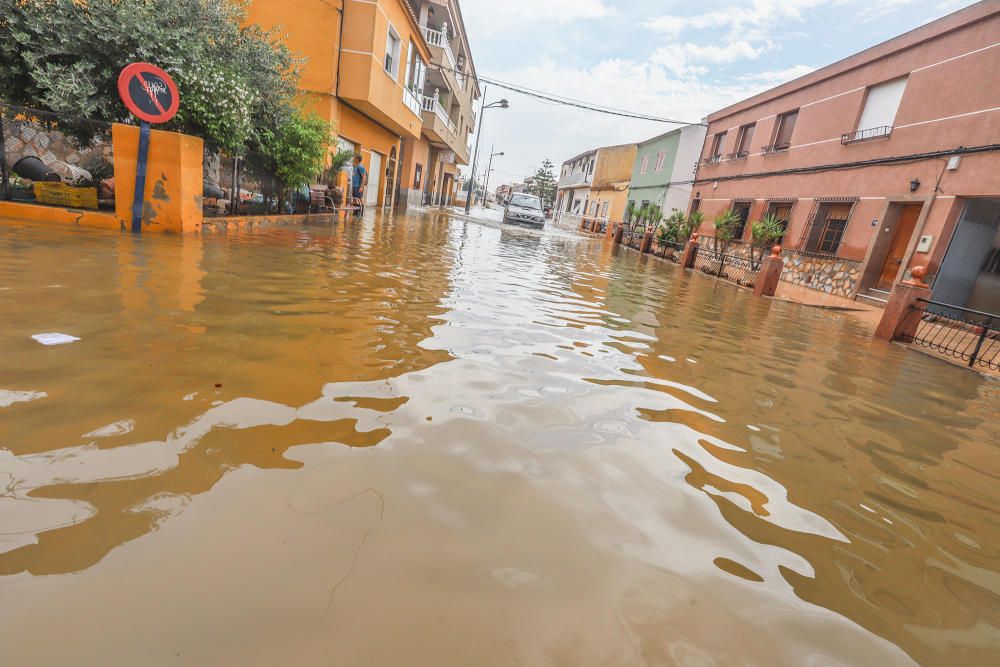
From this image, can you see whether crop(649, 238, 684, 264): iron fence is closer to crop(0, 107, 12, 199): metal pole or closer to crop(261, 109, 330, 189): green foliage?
crop(261, 109, 330, 189): green foliage

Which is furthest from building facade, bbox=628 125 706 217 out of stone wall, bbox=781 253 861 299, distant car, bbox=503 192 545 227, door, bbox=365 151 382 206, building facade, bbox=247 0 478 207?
door, bbox=365 151 382 206

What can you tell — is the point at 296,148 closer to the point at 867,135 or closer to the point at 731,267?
the point at 731,267

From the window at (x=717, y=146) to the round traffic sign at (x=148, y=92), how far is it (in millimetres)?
20974

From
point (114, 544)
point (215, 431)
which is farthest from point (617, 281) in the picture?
point (114, 544)

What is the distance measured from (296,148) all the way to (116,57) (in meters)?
3.25

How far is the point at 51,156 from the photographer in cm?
888

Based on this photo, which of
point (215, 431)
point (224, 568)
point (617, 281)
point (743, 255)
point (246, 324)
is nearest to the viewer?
point (224, 568)

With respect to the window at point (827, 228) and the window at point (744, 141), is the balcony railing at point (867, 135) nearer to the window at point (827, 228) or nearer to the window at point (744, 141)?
the window at point (827, 228)

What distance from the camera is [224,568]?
1495 millimetres

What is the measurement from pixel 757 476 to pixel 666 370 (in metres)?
1.71

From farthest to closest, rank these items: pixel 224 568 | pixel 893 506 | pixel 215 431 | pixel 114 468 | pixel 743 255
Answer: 1. pixel 743 255
2. pixel 893 506
3. pixel 215 431
4. pixel 114 468
5. pixel 224 568

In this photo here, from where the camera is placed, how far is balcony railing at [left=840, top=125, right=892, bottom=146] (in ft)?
41.9

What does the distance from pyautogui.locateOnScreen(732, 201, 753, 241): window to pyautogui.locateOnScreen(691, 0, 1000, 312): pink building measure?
36 cm

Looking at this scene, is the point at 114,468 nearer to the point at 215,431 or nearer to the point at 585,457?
the point at 215,431
